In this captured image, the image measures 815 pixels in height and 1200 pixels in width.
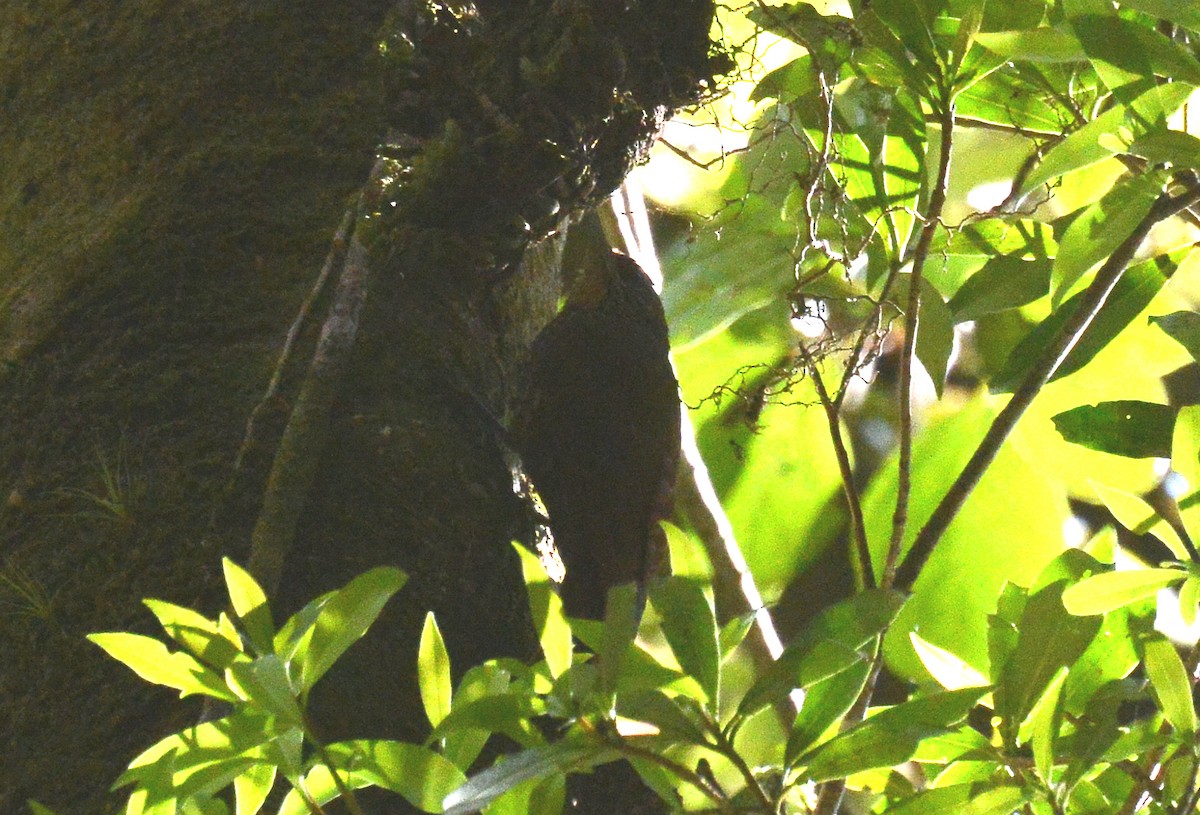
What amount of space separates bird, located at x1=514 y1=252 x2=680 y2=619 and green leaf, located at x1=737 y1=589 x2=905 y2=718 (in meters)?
0.34

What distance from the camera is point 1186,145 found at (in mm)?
763

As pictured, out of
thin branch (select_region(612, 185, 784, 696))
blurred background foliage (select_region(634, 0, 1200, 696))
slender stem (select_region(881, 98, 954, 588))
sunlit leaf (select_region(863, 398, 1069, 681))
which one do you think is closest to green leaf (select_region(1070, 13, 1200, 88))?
blurred background foliage (select_region(634, 0, 1200, 696))

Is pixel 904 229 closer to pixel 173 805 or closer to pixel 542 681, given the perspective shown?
pixel 542 681

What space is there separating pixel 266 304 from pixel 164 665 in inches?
18.1

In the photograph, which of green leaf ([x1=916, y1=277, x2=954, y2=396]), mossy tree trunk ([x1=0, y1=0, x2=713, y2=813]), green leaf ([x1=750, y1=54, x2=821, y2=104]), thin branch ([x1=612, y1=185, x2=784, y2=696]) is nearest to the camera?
mossy tree trunk ([x1=0, y1=0, x2=713, y2=813])

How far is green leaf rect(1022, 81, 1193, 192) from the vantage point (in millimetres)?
793

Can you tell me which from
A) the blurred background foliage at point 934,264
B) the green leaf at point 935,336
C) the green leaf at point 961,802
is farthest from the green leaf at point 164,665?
the green leaf at point 935,336

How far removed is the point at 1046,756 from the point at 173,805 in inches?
18.9

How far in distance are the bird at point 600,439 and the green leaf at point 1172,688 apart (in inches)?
15.6

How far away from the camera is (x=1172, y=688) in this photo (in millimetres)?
716

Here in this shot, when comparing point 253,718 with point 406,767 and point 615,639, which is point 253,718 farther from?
point 615,639

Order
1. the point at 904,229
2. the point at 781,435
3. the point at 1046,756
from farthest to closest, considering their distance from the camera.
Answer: the point at 781,435 < the point at 904,229 < the point at 1046,756

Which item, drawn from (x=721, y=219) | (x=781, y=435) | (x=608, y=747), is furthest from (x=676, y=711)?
(x=781, y=435)

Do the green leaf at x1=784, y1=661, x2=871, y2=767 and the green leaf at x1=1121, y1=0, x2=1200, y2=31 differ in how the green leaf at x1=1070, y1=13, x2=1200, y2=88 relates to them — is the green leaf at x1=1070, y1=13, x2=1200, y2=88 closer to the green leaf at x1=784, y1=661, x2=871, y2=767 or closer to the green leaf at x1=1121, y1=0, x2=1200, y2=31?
the green leaf at x1=1121, y1=0, x2=1200, y2=31
